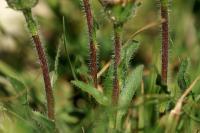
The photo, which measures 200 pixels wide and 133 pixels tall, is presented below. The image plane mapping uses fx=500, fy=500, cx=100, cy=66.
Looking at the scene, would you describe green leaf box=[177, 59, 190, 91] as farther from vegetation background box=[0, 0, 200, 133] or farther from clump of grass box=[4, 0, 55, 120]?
clump of grass box=[4, 0, 55, 120]

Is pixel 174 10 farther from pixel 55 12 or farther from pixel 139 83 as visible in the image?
pixel 139 83

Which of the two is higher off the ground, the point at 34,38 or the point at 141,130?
the point at 34,38

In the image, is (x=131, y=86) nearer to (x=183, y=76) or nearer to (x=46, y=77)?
(x=183, y=76)

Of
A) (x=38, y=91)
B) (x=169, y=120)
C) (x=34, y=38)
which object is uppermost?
(x=34, y=38)

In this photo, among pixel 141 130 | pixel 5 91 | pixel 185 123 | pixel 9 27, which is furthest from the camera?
pixel 9 27

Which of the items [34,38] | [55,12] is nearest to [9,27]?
[55,12]
